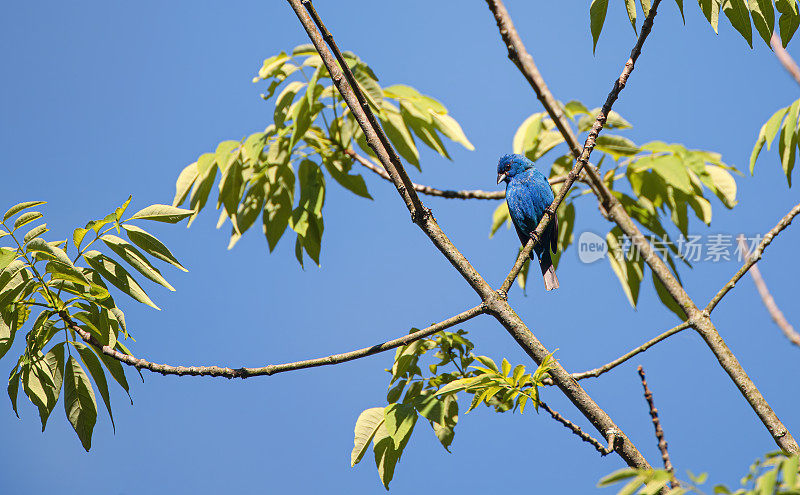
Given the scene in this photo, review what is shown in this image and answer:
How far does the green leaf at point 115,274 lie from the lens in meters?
2.58

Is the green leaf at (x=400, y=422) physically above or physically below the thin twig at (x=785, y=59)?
below

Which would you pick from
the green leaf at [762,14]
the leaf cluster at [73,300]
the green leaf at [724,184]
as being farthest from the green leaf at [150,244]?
the green leaf at [724,184]

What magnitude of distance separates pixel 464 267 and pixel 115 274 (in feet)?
4.54

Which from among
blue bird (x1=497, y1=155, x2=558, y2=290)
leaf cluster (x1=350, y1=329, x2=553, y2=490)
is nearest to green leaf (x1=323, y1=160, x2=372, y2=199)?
leaf cluster (x1=350, y1=329, x2=553, y2=490)

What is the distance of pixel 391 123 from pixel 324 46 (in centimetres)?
115

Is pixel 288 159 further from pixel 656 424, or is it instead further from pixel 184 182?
pixel 656 424

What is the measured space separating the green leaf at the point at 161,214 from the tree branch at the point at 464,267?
31.4 inches

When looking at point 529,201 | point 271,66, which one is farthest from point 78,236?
point 529,201

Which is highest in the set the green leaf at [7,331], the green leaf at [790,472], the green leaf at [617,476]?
the green leaf at [7,331]

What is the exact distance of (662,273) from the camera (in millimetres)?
3236

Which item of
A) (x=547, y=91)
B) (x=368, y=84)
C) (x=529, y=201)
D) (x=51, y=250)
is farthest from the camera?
(x=529, y=201)

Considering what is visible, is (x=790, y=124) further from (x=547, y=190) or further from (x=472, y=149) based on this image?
(x=547, y=190)

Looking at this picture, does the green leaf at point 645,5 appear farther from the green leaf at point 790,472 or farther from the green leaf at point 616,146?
the green leaf at point 790,472

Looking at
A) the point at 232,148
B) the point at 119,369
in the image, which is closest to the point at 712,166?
the point at 232,148
